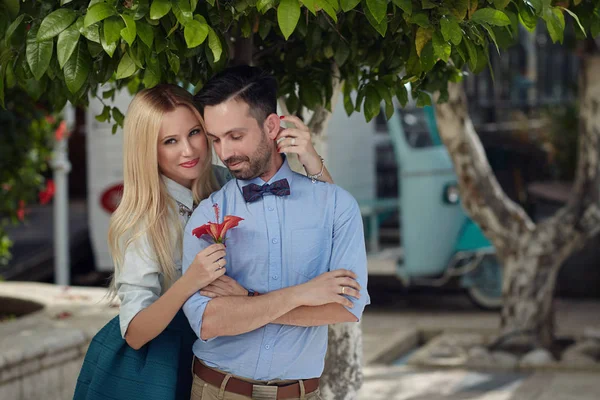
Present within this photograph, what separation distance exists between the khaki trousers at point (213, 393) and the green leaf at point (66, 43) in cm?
98

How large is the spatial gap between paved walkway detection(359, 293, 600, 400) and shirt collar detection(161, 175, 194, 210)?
3778 mm

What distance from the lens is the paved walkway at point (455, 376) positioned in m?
6.33

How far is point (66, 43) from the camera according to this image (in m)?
2.20

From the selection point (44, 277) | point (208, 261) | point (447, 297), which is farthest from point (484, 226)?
point (44, 277)

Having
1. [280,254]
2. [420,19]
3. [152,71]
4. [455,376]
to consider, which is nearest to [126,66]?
[152,71]

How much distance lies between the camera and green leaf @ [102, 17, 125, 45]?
2.15 metres

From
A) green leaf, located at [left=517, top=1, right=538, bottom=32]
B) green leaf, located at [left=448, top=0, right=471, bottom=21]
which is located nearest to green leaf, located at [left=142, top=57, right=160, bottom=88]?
green leaf, located at [left=448, top=0, right=471, bottom=21]

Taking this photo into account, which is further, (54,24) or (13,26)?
(13,26)

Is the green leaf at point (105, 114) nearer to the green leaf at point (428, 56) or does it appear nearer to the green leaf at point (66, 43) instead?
the green leaf at point (66, 43)

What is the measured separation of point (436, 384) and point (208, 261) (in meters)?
4.59

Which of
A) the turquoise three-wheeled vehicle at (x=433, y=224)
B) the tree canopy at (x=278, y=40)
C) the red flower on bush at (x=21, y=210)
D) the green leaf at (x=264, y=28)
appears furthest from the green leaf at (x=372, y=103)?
the turquoise three-wheeled vehicle at (x=433, y=224)

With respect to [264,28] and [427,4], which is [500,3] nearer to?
[427,4]

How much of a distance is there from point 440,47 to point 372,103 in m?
0.61

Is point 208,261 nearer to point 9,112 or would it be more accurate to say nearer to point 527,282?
point 9,112
